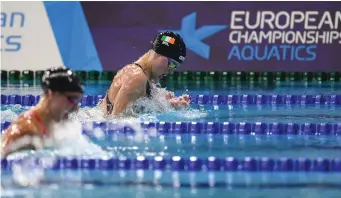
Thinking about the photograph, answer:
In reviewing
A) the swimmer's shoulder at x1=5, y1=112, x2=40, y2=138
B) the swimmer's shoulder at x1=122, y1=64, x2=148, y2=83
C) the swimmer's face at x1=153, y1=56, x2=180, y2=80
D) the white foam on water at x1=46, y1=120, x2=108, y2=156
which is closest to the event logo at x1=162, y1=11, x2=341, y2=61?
the swimmer's face at x1=153, y1=56, x2=180, y2=80

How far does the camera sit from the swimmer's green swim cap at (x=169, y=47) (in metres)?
6.18

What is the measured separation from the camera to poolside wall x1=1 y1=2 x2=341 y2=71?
30.2ft

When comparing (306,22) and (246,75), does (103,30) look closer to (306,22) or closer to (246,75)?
(246,75)

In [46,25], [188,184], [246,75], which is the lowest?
[188,184]

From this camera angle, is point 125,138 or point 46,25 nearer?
point 125,138

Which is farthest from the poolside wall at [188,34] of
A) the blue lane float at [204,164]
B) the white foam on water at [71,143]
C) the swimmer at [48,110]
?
the swimmer at [48,110]

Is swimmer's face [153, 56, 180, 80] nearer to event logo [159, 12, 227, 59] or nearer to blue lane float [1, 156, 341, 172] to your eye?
blue lane float [1, 156, 341, 172]

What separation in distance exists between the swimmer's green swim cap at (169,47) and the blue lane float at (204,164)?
5.20 ft

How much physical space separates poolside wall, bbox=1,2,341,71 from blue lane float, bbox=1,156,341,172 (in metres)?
4.59

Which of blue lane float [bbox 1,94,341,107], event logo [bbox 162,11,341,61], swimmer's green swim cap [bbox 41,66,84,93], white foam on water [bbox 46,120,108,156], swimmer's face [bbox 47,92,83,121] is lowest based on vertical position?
white foam on water [bbox 46,120,108,156]

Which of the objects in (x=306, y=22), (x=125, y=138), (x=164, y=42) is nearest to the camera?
(x=125, y=138)

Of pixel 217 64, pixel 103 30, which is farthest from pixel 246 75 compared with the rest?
pixel 103 30

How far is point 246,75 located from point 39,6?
8.10ft

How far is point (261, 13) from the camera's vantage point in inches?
364
